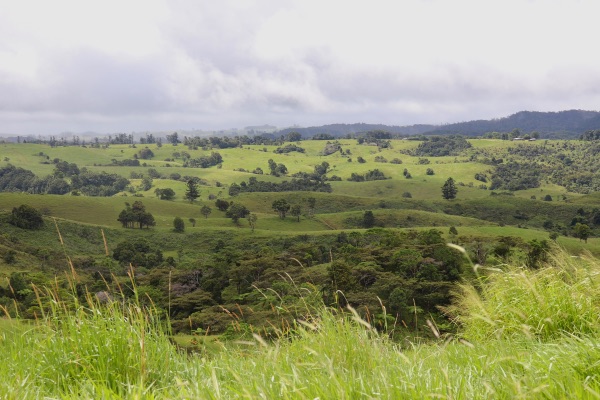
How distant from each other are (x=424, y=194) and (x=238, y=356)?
628 ft

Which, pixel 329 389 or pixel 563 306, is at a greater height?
pixel 329 389

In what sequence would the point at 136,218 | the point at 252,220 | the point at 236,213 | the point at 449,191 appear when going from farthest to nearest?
1. the point at 449,191
2. the point at 236,213
3. the point at 252,220
4. the point at 136,218

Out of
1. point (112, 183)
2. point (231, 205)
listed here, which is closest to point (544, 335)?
point (231, 205)

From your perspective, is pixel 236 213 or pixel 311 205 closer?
pixel 236 213

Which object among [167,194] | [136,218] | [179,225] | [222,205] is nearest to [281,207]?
[222,205]

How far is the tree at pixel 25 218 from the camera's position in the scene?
94438mm

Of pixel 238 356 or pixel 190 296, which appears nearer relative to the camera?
pixel 238 356

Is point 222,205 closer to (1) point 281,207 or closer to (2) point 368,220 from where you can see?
(1) point 281,207

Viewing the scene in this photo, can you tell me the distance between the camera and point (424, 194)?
189375 mm

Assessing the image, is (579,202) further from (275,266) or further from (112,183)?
(112,183)

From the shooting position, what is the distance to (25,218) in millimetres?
95438

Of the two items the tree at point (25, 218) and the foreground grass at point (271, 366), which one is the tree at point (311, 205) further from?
the foreground grass at point (271, 366)

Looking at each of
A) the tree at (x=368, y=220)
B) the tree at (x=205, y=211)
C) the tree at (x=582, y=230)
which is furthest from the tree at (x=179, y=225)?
the tree at (x=582, y=230)

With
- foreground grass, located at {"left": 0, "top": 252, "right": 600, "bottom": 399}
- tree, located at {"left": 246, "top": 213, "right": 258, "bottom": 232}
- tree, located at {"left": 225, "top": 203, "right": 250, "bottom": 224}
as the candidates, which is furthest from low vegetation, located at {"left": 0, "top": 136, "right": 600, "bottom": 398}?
tree, located at {"left": 246, "top": 213, "right": 258, "bottom": 232}
